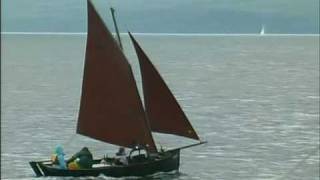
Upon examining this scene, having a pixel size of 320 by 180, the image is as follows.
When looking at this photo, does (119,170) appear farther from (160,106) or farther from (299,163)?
(299,163)

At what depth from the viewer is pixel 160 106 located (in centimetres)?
3956

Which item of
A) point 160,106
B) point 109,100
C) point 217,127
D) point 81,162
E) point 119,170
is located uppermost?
Answer: point 109,100

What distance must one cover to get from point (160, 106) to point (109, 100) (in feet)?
7.30

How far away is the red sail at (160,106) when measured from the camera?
3916cm

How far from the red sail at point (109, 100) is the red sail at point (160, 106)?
96 cm

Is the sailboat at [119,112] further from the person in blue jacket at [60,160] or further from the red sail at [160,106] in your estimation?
the person in blue jacket at [60,160]

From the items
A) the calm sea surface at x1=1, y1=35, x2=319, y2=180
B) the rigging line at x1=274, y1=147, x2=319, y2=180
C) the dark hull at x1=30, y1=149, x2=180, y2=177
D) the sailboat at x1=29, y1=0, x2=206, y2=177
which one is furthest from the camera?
the calm sea surface at x1=1, y1=35, x2=319, y2=180

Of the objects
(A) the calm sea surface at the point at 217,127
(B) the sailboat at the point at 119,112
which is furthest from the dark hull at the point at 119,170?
(A) the calm sea surface at the point at 217,127

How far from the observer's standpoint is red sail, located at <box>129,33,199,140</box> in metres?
39.2

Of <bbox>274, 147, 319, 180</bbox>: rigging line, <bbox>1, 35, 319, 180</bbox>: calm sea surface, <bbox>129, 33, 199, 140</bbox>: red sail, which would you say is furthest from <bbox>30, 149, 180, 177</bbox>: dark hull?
<bbox>274, 147, 319, 180</bbox>: rigging line

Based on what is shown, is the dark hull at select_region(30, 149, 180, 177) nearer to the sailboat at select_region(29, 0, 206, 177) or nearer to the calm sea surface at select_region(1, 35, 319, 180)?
the sailboat at select_region(29, 0, 206, 177)

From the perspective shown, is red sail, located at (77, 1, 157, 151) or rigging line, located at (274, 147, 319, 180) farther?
rigging line, located at (274, 147, 319, 180)

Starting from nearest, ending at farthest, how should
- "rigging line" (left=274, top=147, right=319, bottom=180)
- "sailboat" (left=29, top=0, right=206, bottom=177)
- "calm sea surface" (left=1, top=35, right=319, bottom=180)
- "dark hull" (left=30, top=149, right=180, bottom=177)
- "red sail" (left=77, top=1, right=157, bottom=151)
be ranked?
"dark hull" (left=30, top=149, right=180, bottom=177)
"sailboat" (left=29, top=0, right=206, bottom=177)
"red sail" (left=77, top=1, right=157, bottom=151)
"rigging line" (left=274, top=147, right=319, bottom=180)
"calm sea surface" (left=1, top=35, right=319, bottom=180)

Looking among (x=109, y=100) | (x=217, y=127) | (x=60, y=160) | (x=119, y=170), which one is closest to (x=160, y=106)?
(x=109, y=100)
